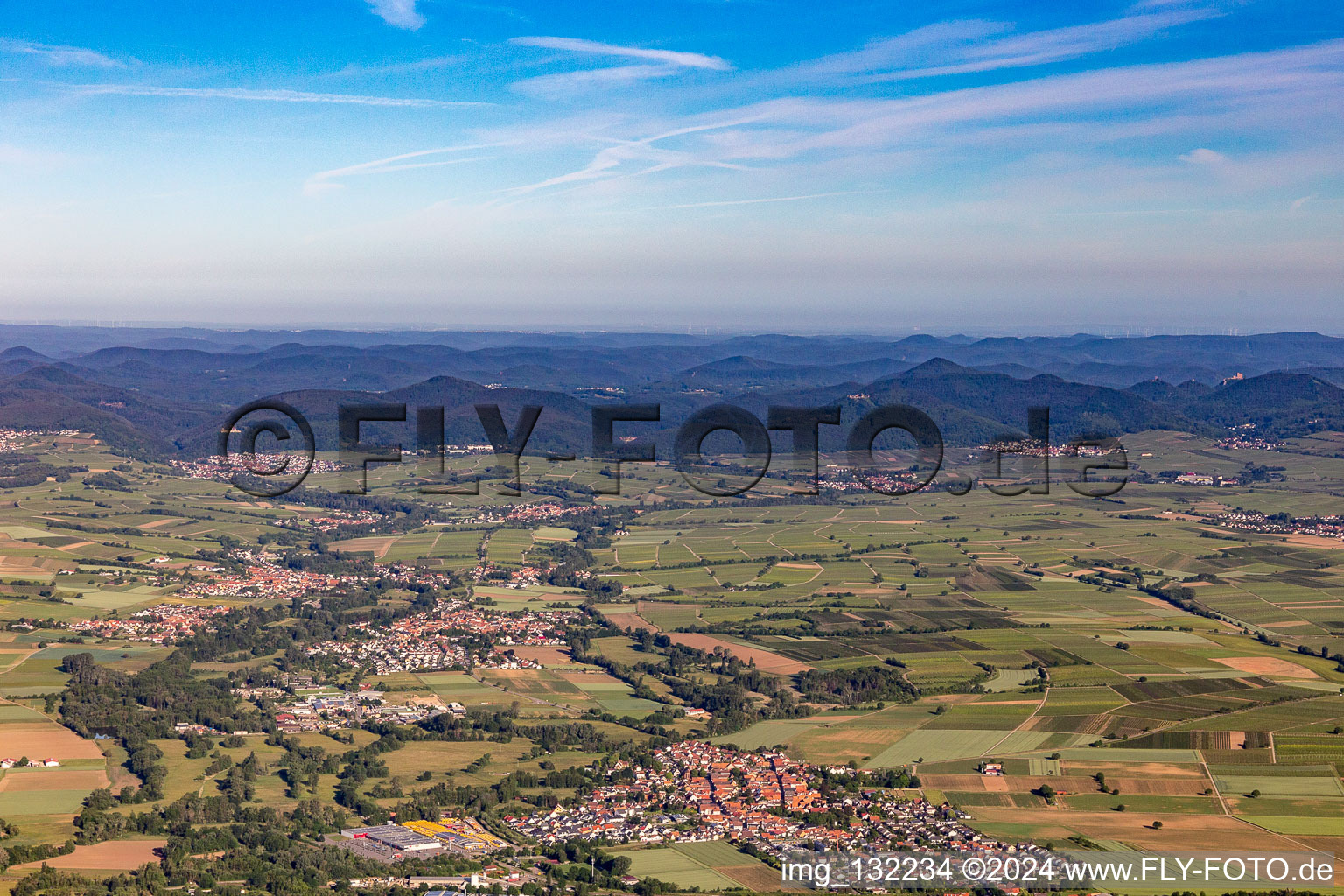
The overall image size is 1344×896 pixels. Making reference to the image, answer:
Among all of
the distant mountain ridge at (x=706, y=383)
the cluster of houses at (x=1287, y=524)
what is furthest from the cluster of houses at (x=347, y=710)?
the distant mountain ridge at (x=706, y=383)

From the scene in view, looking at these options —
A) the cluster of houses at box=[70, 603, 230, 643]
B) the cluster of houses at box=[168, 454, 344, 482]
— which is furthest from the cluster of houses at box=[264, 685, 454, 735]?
the cluster of houses at box=[168, 454, 344, 482]

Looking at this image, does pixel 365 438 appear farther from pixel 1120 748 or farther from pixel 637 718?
pixel 1120 748

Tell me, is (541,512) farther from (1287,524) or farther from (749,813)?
(749,813)

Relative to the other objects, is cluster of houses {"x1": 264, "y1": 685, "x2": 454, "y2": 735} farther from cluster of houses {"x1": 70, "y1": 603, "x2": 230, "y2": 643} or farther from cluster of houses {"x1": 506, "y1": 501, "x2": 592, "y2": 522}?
cluster of houses {"x1": 506, "y1": 501, "x2": 592, "y2": 522}

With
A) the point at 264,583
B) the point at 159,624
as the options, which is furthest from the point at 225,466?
the point at 159,624

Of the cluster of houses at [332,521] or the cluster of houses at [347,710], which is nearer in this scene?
the cluster of houses at [347,710]

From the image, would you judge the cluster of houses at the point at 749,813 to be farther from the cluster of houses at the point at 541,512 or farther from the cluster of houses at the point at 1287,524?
the cluster of houses at the point at 1287,524

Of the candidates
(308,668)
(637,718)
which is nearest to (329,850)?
(637,718)
